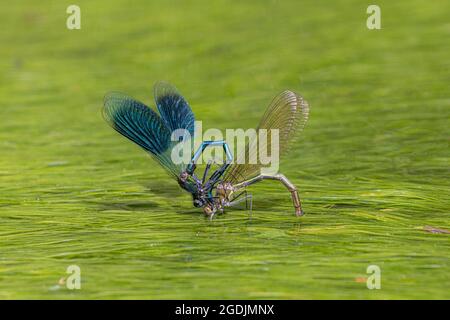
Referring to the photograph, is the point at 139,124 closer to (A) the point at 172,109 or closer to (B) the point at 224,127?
(A) the point at 172,109

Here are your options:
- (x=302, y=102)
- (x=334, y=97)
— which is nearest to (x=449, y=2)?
(x=334, y=97)

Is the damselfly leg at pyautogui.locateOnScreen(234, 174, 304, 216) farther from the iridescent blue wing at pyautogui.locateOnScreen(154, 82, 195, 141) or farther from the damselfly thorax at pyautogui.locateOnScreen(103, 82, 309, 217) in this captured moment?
the iridescent blue wing at pyautogui.locateOnScreen(154, 82, 195, 141)

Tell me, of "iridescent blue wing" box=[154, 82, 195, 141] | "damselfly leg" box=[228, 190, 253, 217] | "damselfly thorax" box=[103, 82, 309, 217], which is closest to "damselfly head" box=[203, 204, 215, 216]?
"damselfly thorax" box=[103, 82, 309, 217]

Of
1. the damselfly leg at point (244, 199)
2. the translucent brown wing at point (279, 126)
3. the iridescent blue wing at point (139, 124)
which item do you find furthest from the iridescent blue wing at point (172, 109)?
the damselfly leg at point (244, 199)

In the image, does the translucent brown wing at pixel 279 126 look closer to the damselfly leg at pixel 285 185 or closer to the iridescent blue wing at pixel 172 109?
the damselfly leg at pixel 285 185

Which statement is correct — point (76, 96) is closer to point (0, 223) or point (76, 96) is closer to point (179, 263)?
point (0, 223)
